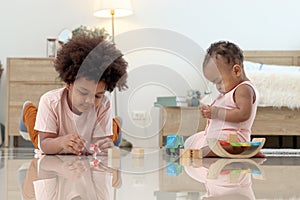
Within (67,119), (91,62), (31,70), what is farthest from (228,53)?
(31,70)

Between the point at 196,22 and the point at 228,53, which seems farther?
the point at 196,22

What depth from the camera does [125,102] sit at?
3.71 m

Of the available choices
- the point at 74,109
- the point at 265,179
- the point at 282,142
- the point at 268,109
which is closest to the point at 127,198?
the point at 265,179

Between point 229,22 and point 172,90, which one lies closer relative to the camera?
point 172,90

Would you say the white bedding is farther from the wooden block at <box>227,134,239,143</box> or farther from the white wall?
the wooden block at <box>227,134,239,143</box>

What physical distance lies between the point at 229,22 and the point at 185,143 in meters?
2.34

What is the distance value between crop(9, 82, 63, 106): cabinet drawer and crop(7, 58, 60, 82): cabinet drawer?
4 centimetres

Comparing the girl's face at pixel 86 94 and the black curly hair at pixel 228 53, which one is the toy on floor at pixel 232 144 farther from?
the girl's face at pixel 86 94

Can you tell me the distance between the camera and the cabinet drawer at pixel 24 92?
3611 millimetres

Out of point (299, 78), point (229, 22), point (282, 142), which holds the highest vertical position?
point (229, 22)

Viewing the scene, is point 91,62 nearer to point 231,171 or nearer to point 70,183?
point 231,171

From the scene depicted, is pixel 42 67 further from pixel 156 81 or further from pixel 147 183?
pixel 147 183

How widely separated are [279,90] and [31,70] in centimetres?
173

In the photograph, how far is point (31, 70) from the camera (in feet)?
11.9
